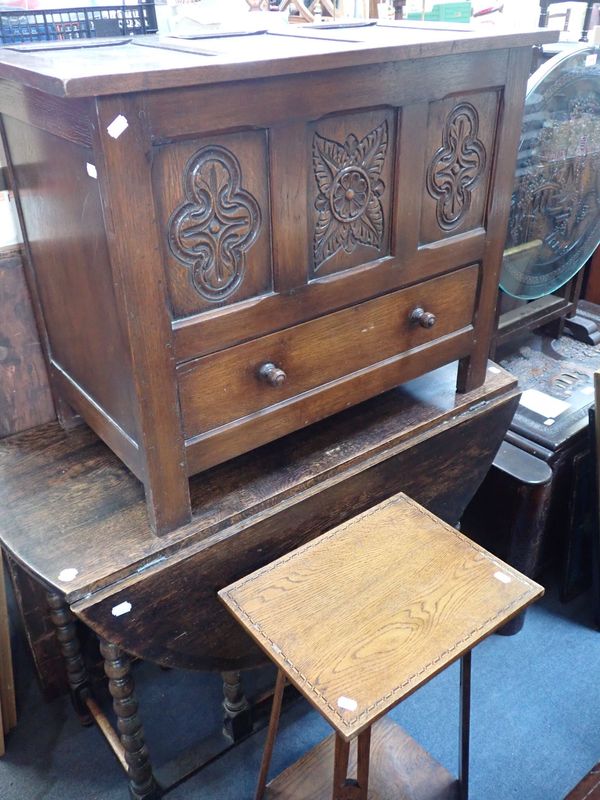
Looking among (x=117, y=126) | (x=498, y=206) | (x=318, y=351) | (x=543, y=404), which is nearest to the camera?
(x=117, y=126)

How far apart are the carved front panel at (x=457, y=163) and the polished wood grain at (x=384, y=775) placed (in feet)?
3.48

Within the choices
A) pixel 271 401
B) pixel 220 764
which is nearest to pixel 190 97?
pixel 271 401

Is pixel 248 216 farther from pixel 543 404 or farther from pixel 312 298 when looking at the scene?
pixel 543 404

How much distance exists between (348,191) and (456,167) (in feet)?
0.77

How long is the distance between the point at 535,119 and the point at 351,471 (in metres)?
0.99

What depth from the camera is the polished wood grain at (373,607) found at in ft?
2.87

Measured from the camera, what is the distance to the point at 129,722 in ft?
4.09

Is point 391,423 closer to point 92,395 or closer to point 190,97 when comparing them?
point 92,395

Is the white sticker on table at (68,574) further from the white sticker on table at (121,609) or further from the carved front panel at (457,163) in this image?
the carved front panel at (457,163)

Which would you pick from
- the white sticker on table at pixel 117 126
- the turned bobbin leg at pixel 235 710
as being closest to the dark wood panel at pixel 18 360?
the white sticker on table at pixel 117 126

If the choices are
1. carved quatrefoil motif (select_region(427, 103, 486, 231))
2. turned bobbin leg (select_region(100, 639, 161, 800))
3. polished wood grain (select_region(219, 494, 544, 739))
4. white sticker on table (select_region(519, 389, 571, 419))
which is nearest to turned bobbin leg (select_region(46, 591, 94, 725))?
turned bobbin leg (select_region(100, 639, 161, 800))

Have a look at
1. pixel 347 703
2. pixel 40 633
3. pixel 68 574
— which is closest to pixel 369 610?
pixel 347 703

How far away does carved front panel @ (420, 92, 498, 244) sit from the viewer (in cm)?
108

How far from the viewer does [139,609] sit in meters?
1.03
